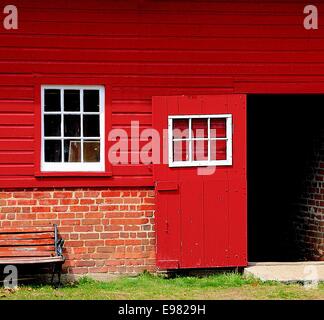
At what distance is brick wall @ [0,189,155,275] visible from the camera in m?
11.2

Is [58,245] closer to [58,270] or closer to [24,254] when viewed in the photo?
[58,270]

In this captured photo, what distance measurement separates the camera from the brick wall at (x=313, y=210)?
1310 centimetres

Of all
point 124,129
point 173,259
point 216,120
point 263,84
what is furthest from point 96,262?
point 263,84

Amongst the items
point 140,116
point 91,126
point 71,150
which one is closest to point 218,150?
point 140,116

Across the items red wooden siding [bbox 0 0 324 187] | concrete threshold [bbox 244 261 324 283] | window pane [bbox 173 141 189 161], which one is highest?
red wooden siding [bbox 0 0 324 187]

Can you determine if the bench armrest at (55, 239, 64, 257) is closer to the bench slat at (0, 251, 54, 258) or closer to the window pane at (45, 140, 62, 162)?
the bench slat at (0, 251, 54, 258)

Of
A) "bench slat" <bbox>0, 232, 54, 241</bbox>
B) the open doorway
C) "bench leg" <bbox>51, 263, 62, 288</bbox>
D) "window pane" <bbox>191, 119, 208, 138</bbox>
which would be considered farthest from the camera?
the open doorway

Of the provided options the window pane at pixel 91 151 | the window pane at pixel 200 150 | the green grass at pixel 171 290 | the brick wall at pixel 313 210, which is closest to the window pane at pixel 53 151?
the window pane at pixel 91 151

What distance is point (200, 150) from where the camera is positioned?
11461mm

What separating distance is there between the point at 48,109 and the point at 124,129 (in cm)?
112

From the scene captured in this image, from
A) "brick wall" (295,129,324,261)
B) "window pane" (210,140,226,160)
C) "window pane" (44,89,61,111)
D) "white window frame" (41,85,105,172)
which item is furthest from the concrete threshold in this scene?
"window pane" (44,89,61,111)

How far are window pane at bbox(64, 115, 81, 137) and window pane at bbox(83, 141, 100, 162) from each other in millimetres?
205

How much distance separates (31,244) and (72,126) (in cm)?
176

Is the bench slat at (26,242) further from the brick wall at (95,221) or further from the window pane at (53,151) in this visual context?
the window pane at (53,151)
